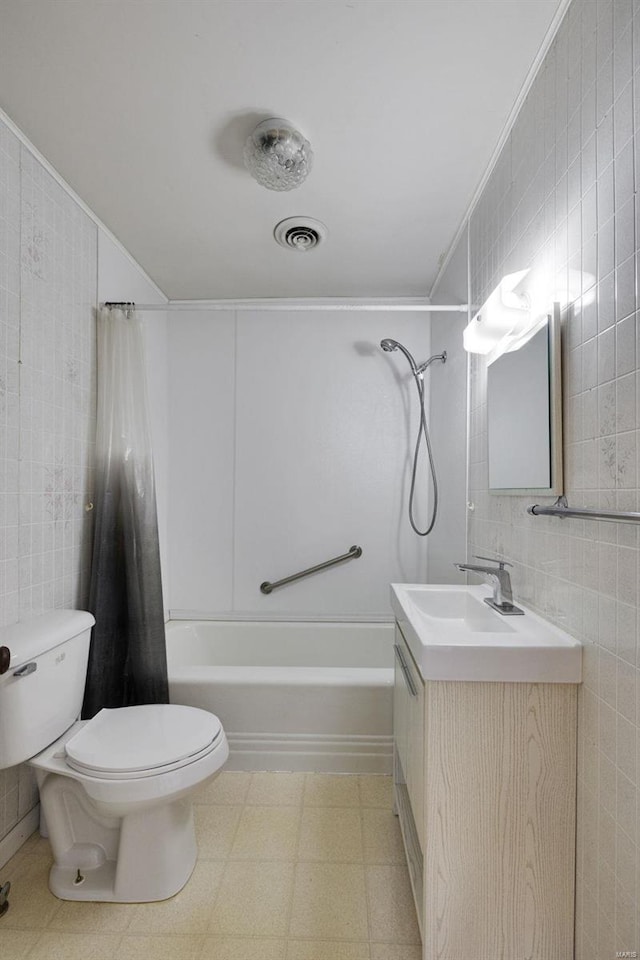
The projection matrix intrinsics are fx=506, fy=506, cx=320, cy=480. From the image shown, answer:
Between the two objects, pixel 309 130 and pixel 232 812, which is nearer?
pixel 309 130

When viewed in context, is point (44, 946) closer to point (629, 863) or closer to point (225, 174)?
point (629, 863)

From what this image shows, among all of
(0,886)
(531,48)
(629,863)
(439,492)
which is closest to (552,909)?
(629,863)

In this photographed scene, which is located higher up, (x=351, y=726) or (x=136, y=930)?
(x=351, y=726)

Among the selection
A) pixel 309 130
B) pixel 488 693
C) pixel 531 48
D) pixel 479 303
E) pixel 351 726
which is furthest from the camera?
pixel 351 726

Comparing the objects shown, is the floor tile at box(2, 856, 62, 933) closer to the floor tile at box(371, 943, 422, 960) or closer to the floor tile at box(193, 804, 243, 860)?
the floor tile at box(193, 804, 243, 860)

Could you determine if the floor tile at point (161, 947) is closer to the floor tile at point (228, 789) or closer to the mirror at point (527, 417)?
the floor tile at point (228, 789)

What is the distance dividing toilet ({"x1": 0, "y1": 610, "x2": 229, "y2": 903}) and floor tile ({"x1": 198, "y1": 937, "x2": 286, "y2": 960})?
0.23 meters

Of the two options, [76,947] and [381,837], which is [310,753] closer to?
[381,837]

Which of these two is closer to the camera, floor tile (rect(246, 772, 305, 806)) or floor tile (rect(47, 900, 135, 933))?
floor tile (rect(47, 900, 135, 933))

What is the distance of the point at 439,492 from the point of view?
2.65 metres

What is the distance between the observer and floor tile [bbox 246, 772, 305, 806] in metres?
1.92

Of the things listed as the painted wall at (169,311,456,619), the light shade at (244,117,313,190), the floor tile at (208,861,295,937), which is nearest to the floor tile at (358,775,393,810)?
the floor tile at (208,861,295,937)

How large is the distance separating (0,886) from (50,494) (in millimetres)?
1181

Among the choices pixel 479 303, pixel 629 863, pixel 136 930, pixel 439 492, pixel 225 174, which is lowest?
pixel 136 930
